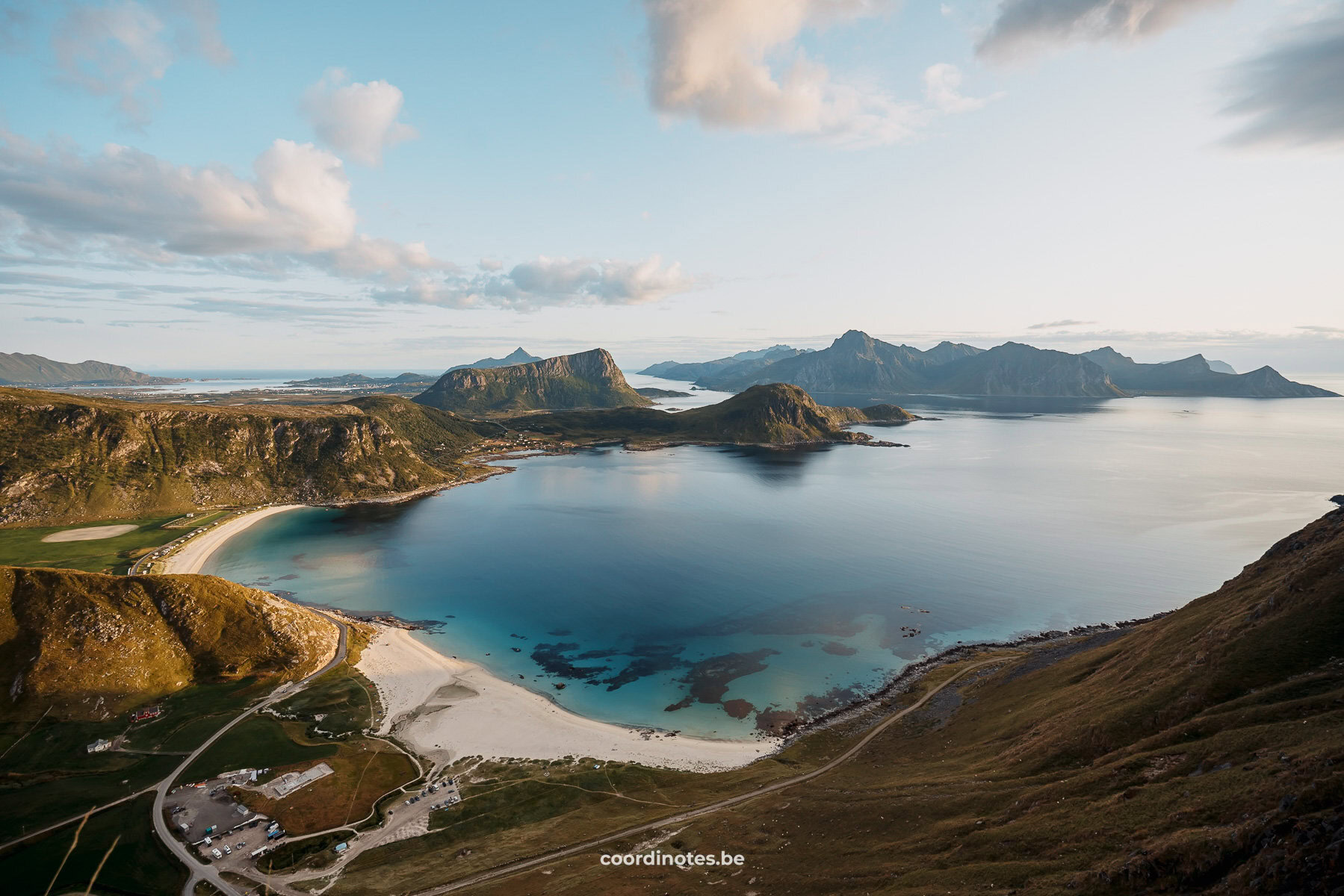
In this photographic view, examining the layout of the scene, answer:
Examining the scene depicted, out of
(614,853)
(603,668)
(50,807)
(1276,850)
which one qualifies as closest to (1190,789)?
(1276,850)

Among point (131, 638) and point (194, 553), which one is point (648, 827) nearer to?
point (131, 638)

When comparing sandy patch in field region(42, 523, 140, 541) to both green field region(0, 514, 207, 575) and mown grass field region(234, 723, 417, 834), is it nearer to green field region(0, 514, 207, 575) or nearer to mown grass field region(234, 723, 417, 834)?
green field region(0, 514, 207, 575)

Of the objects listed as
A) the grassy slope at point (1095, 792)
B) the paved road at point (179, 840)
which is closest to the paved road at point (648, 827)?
the grassy slope at point (1095, 792)

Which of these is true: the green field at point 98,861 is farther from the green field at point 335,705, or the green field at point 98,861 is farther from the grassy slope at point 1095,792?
the green field at point 335,705

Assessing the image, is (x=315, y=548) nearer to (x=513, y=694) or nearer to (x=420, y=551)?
(x=420, y=551)

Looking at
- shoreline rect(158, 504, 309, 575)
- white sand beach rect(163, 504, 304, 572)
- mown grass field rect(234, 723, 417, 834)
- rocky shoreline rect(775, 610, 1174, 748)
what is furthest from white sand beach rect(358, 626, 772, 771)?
white sand beach rect(163, 504, 304, 572)

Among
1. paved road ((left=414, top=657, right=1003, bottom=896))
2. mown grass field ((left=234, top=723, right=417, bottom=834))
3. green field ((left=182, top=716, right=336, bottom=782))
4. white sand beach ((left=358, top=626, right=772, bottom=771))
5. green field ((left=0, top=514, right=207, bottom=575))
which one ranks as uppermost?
green field ((left=0, top=514, right=207, bottom=575))

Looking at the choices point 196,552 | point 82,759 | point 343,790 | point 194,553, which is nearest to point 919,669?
point 343,790
